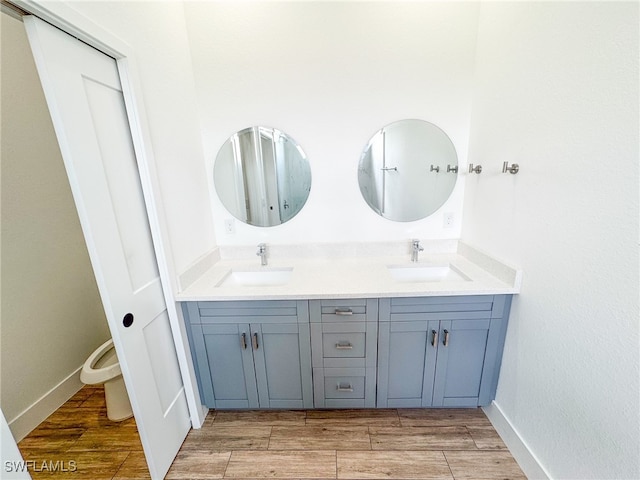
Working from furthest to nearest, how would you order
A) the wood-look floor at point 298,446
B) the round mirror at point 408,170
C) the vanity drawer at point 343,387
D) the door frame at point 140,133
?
the round mirror at point 408,170 → the vanity drawer at point 343,387 → the wood-look floor at point 298,446 → the door frame at point 140,133

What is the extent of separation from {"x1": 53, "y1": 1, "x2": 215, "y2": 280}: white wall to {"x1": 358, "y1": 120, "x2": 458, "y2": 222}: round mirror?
112cm

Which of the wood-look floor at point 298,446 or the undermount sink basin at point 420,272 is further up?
the undermount sink basin at point 420,272

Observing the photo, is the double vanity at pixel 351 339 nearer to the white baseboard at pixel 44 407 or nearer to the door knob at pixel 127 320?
the door knob at pixel 127 320

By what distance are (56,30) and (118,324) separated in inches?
41.0

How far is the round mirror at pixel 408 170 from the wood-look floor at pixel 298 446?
52.4 inches

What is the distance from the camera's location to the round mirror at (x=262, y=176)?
1.69 m


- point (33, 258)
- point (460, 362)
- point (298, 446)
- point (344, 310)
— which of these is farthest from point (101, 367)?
point (460, 362)

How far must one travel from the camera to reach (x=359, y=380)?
1.47m

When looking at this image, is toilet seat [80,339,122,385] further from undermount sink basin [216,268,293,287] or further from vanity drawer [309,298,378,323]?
vanity drawer [309,298,378,323]

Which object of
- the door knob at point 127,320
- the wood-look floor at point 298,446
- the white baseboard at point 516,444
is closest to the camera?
the door knob at point 127,320

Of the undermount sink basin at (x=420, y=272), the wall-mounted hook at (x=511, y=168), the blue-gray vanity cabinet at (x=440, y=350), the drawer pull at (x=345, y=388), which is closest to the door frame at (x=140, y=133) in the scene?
the drawer pull at (x=345, y=388)

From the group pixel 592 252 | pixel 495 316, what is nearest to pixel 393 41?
pixel 592 252

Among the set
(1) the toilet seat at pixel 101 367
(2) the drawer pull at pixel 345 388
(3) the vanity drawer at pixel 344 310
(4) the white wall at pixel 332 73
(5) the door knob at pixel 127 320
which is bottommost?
(2) the drawer pull at pixel 345 388

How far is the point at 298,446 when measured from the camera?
1.39 metres
